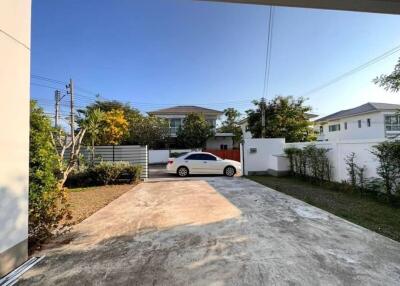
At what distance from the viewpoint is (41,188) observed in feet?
14.0

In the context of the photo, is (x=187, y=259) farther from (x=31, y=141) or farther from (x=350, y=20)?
(x=350, y=20)

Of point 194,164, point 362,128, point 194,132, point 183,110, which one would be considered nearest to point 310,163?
point 194,164

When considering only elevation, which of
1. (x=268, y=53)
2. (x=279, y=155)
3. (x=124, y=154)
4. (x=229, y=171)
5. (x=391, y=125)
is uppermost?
(x=268, y=53)

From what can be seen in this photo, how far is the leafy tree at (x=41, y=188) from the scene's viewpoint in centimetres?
394

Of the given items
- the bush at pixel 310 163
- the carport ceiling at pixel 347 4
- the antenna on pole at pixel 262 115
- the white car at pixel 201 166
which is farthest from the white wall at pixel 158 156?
the carport ceiling at pixel 347 4

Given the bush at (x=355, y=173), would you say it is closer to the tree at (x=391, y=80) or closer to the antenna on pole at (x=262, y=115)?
the tree at (x=391, y=80)

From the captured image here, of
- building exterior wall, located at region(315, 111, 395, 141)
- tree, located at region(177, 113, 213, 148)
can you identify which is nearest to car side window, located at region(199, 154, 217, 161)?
tree, located at region(177, 113, 213, 148)

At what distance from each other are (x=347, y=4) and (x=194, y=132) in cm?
2308

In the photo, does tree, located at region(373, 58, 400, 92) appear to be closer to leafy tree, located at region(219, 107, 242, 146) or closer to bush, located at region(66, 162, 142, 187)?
bush, located at region(66, 162, 142, 187)

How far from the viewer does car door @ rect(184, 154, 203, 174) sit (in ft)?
45.5

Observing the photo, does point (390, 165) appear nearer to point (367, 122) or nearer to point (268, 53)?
point (268, 53)

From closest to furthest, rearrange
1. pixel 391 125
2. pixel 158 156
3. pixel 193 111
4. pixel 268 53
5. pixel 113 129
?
pixel 268 53 < pixel 113 129 < pixel 158 156 < pixel 391 125 < pixel 193 111

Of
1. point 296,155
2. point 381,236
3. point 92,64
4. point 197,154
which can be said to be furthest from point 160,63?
point 381,236

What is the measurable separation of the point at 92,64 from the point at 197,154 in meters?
7.52
